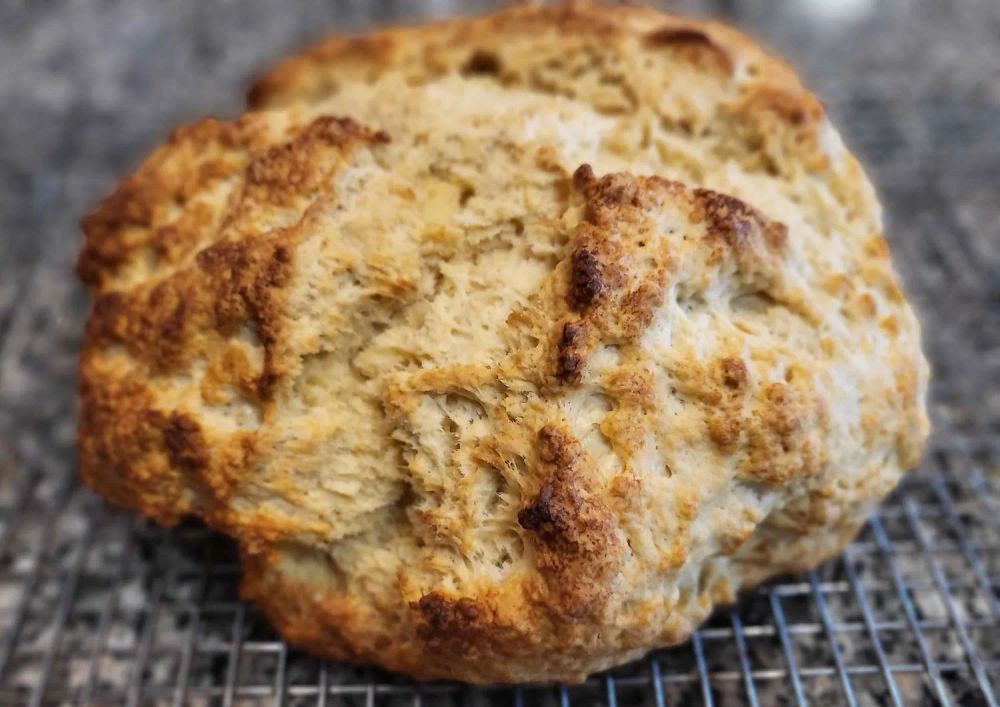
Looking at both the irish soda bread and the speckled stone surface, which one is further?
the speckled stone surface

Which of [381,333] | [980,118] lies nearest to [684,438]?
[381,333]

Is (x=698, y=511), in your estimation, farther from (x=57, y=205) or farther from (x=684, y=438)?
(x=57, y=205)

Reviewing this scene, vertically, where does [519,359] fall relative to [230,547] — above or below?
above

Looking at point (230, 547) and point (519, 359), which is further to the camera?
point (230, 547)

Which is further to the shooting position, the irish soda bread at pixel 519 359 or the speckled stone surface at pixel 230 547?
the speckled stone surface at pixel 230 547
